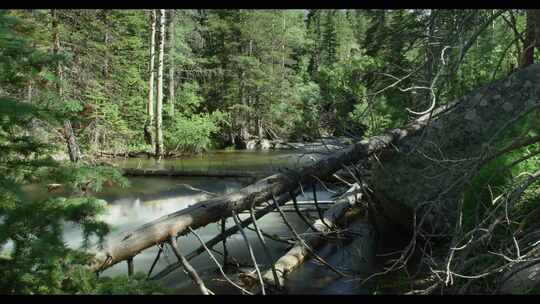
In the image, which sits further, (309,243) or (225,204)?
(309,243)

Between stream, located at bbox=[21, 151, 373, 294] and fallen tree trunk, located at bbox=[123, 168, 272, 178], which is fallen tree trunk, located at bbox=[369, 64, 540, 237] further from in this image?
fallen tree trunk, located at bbox=[123, 168, 272, 178]

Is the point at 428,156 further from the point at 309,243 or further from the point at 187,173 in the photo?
the point at 187,173

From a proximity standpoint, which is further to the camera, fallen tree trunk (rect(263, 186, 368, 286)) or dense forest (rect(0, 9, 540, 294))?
fallen tree trunk (rect(263, 186, 368, 286))

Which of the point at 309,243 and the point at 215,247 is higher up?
the point at 309,243

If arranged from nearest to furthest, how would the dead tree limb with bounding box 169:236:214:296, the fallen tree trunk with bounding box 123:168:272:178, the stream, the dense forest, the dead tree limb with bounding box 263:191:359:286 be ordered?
the dense forest < the dead tree limb with bounding box 169:236:214:296 < the dead tree limb with bounding box 263:191:359:286 < the stream < the fallen tree trunk with bounding box 123:168:272:178

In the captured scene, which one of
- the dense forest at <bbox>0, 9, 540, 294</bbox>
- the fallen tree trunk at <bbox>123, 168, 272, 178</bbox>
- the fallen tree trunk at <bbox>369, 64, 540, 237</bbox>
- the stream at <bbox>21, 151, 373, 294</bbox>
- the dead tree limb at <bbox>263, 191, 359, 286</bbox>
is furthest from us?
the fallen tree trunk at <bbox>123, 168, 272, 178</bbox>

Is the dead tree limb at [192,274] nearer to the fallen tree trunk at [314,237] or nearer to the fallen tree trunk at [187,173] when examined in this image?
the fallen tree trunk at [314,237]

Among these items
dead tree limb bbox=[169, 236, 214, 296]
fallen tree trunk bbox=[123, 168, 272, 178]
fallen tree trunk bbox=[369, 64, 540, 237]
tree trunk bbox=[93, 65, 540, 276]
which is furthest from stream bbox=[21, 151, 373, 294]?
fallen tree trunk bbox=[369, 64, 540, 237]

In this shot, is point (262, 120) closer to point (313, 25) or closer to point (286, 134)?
point (286, 134)

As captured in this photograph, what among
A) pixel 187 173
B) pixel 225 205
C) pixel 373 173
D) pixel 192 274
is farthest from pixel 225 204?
pixel 187 173

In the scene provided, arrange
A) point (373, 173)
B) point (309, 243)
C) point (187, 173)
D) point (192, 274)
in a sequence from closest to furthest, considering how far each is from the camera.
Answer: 1. point (192, 274)
2. point (309, 243)
3. point (373, 173)
4. point (187, 173)

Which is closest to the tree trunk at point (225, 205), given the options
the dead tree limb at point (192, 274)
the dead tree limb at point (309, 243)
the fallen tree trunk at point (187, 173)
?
the dead tree limb at point (192, 274)

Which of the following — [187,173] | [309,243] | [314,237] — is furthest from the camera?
[187,173]

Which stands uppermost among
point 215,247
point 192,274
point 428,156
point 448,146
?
point 448,146
